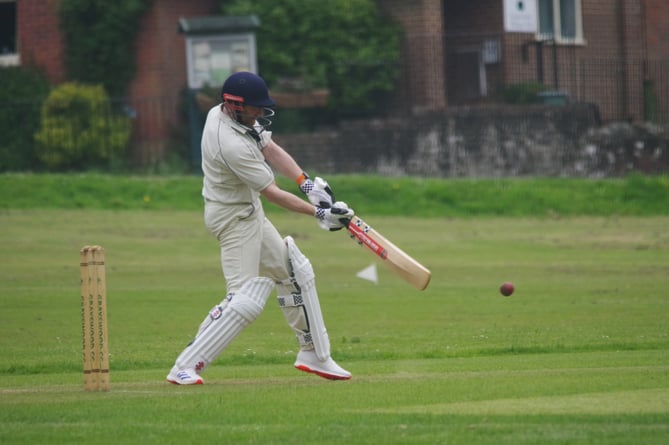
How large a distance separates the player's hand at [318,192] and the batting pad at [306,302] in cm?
31

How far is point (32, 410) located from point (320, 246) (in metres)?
12.3

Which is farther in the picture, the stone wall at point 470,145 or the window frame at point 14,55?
the window frame at point 14,55

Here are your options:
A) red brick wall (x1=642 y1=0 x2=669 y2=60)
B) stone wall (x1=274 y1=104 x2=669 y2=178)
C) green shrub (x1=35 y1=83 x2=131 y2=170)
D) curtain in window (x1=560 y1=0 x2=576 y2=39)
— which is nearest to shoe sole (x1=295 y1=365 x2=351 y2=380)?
stone wall (x1=274 y1=104 x2=669 y2=178)

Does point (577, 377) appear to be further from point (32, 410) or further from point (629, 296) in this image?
point (629, 296)

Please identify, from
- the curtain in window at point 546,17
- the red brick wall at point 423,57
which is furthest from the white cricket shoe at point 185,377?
the curtain in window at point 546,17

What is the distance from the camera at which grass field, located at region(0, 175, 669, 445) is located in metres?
6.77

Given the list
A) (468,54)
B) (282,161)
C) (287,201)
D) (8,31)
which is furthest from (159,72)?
(287,201)

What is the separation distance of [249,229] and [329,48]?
18365 mm

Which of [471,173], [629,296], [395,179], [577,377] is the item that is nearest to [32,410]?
[577,377]

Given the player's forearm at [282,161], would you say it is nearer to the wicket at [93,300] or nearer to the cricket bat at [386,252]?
the cricket bat at [386,252]

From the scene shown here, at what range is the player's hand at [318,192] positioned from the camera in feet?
28.5

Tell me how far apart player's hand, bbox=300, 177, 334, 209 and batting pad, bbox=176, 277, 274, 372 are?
0.74 m

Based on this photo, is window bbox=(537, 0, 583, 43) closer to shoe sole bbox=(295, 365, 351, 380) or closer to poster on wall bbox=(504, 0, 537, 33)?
poster on wall bbox=(504, 0, 537, 33)

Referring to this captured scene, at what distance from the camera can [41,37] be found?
26656mm
